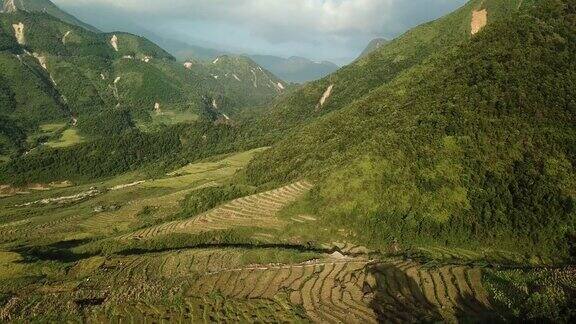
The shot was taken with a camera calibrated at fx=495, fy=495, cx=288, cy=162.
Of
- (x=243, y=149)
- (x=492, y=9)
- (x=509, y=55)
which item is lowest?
(x=243, y=149)

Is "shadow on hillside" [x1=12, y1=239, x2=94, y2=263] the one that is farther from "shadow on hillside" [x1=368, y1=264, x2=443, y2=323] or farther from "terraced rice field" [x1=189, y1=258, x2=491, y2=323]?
"shadow on hillside" [x1=368, y1=264, x2=443, y2=323]

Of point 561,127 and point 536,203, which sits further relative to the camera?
point 561,127

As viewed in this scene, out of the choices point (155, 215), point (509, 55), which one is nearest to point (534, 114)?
point (509, 55)

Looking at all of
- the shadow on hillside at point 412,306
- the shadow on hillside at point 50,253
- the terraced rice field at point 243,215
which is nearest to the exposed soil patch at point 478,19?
the terraced rice field at point 243,215

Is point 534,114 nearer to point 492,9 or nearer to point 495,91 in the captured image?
point 495,91

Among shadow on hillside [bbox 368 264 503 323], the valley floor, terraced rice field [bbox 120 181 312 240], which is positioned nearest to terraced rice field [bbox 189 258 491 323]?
shadow on hillside [bbox 368 264 503 323]

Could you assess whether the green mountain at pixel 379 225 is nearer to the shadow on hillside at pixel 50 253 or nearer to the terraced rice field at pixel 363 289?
the terraced rice field at pixel 363 289
